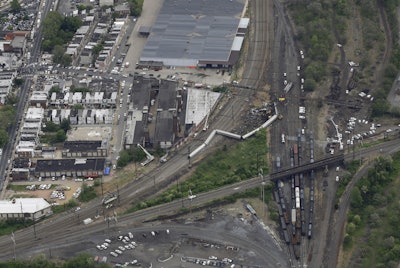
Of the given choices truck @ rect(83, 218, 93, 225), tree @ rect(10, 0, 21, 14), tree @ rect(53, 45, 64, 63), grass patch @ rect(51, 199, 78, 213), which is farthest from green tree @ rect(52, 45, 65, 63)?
truck @ rect(83, 218, 93, 225)

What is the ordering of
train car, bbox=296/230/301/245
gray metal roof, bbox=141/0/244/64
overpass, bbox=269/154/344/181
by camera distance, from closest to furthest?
train car, bbox=296/230/301/245 → overpass, bbox=269/154/344/181 → gray metal roof, bbox=141/0/244/64

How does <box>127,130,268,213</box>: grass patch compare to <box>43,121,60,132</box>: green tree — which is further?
<box>43,121,60,132</box>: green tree

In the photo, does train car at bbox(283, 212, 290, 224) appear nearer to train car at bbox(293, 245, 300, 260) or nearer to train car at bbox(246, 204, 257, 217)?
train car at bbox(246, 204, 257, 217)

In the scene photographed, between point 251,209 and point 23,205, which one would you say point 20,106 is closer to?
point 23,205

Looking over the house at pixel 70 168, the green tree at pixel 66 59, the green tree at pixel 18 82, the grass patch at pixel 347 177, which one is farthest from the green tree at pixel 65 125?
the grass patch at pixel 347 177

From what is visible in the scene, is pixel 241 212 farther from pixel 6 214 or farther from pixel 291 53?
pixel 291 53

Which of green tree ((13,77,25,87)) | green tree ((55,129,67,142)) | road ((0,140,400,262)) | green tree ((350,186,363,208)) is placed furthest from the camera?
green tree ((13,77,25,87))

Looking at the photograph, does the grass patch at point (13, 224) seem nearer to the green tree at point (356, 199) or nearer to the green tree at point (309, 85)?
the green tree at point (356, 199)
